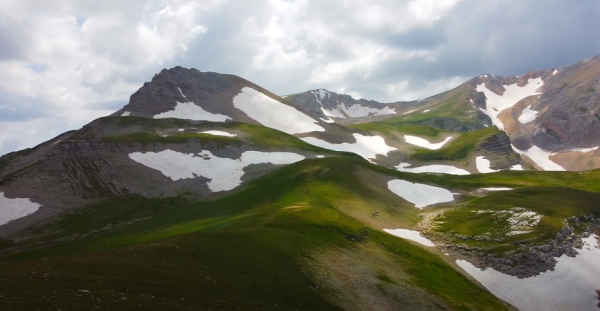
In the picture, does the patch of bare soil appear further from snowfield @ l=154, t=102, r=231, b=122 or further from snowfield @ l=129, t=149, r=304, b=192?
snowfield @ l=154, t=102, r=231, b=122

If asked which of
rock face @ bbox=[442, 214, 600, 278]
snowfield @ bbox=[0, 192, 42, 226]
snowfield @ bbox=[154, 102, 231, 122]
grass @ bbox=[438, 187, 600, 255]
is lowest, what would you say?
rock face @ bbox=[442, 214, 600, 278]

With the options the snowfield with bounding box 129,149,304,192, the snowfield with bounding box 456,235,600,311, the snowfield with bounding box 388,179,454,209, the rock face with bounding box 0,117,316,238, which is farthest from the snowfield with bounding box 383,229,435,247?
the rock face with bounding box 0,117,316,238

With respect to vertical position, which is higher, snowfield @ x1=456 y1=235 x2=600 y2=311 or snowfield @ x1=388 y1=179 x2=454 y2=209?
snowfield @ x1=388 y1=179 x2=454 y2=209

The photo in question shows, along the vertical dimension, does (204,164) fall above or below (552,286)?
above

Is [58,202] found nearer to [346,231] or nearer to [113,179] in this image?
[113,179]

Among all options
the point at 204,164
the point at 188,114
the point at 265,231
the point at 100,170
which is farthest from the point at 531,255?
the point at 188,114

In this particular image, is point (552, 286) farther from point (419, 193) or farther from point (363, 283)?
point (419, 193)
